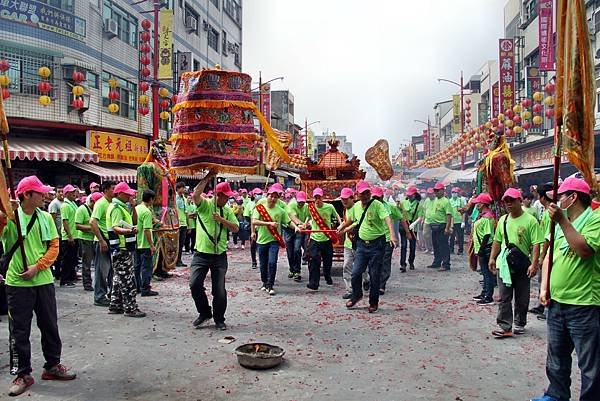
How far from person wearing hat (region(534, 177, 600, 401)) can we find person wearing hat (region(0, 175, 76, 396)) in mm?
4691

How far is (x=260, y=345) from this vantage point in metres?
6.05

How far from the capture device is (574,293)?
427 centimetres

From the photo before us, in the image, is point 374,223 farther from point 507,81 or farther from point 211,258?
point 507,81

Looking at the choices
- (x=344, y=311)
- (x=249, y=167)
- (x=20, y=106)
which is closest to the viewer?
(x=249, y=167)

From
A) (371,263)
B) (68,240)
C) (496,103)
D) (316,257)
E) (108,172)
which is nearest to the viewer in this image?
(371,263)

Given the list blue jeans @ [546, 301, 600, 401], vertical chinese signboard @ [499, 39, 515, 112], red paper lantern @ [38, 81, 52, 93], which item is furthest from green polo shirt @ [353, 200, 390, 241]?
vertical chinese signboard @ [499, 39, 515, 112]

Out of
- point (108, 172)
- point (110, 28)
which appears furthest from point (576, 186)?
point (110, 28)

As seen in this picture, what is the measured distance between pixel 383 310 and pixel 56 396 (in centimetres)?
520

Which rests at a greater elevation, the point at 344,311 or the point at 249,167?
the point at 249,167

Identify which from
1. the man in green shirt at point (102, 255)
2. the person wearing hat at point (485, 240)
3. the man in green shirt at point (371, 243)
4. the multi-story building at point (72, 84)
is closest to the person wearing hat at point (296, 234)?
the man in green shirt at point (371, 243)

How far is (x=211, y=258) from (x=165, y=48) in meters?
17.1

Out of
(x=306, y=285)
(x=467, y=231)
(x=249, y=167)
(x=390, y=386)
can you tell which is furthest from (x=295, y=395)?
(x=467, y=231)

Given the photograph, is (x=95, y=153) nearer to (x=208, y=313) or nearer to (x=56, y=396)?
(x=208, y=313)

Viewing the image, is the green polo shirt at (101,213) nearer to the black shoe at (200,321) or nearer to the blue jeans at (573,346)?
the black shoe at (200,321)
